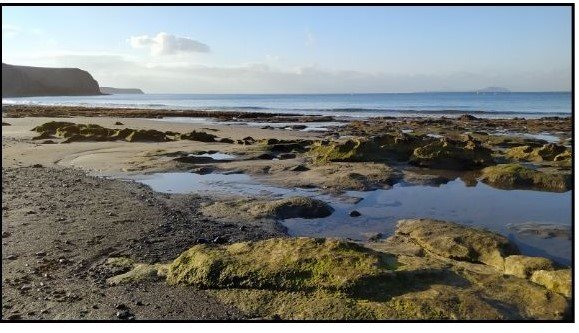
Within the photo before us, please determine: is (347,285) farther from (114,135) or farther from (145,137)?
(114,135)

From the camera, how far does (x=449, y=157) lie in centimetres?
1703

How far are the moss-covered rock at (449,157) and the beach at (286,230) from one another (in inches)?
2.4

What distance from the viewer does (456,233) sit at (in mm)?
7922

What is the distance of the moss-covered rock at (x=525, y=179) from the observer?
13.2 m

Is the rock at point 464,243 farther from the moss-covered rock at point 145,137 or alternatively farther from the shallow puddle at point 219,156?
the moss-covered rock at point 145,137

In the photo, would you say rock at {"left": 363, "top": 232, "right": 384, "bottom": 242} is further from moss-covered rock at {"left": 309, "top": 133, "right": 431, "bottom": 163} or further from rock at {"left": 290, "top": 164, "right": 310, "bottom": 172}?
moss-covered rock at {"left": 309, "top": 133, "right": 431, "bottom": 163}

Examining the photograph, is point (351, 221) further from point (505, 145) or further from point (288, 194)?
point (505, 145)

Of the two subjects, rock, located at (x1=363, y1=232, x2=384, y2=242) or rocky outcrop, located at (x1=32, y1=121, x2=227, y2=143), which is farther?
rocky outcrop, located at (x1=32, y1=121, x2=227, y2=143)

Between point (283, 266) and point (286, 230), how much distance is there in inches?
129

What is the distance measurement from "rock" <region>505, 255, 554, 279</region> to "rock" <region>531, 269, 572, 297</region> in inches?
8.5

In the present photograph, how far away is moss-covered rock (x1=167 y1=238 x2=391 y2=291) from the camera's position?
560 centimetres

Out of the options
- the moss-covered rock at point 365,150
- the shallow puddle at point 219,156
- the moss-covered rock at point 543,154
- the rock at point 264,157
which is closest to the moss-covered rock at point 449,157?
the moss-covered rock at point 365,150

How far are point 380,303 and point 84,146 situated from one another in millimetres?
19982

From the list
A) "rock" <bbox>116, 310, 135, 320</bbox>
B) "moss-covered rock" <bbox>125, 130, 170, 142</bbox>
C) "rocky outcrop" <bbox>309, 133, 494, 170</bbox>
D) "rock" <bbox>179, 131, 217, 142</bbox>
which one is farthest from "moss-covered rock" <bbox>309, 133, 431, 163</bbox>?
"rock" <bbox>116, 310, 135, 320</bbox>
